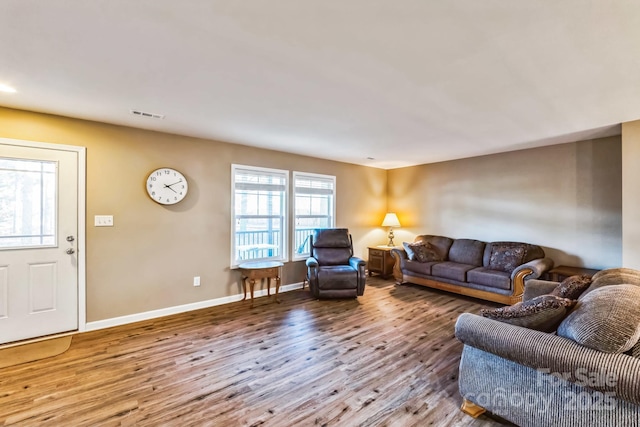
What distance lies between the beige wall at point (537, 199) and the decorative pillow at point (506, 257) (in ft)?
1.30

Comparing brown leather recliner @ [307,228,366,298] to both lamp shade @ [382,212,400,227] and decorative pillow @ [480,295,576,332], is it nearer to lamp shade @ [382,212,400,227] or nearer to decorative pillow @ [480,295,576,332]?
lamp shade @ [382,212,400,227]

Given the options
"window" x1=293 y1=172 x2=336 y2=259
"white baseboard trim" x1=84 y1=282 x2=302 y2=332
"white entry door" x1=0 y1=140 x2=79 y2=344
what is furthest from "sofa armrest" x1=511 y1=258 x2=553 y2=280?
"white entry door" x1=0 y1=140 x2=79 y2=344

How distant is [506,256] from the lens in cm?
434

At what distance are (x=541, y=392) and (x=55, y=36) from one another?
3.47 metres

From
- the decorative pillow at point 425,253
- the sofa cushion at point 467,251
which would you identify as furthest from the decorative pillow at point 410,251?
the sofa cushion at point 467,251

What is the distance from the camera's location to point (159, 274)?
3619 millimetres

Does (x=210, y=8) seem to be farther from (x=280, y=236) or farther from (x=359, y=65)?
(x=280, y=236)

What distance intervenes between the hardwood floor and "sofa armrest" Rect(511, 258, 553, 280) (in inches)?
49.9

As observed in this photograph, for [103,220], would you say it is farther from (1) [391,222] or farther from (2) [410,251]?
(1) [391,222]

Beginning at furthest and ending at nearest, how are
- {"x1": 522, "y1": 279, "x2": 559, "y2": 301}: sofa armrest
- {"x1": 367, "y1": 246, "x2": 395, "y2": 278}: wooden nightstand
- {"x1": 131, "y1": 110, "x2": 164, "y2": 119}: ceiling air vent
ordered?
{"x1": 367, "y1": 246, "x2": 395, "y2": 278}: wooden nightstand, {"x1": 131, "y1": 110, "x2": 164, "y2": 119}: ceiling air vent, {"x1": 522, "y1": 279, "x2": 559, "y2": 301}: sofa armrest

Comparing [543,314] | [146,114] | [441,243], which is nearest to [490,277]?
[441,243]

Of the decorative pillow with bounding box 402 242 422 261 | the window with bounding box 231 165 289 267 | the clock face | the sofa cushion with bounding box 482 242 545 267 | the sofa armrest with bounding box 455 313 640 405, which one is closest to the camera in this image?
the sofa armrest with bounding box 455 313 640 405

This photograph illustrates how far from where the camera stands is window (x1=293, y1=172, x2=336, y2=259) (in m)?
4.98

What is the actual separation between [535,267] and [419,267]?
1.64 m
